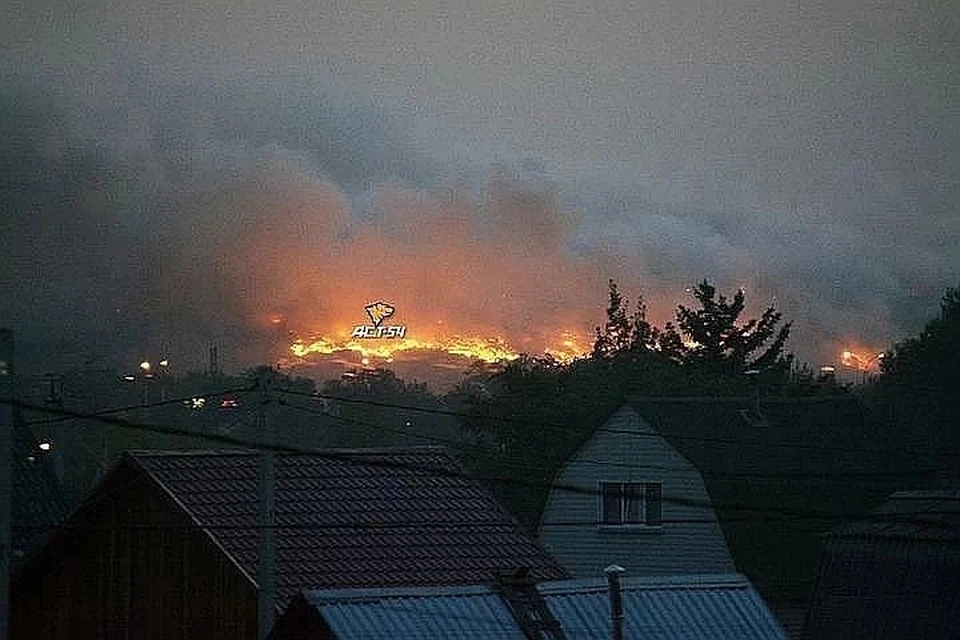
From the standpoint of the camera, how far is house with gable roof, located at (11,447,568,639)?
31359 mm

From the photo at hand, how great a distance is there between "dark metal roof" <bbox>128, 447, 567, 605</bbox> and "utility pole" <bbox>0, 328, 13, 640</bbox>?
11170 millimetres

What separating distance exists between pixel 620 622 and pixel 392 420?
79.8m

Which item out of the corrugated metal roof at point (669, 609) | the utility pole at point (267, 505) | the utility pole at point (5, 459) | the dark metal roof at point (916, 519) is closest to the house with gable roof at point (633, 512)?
the dark metal roof at point (916, 519)

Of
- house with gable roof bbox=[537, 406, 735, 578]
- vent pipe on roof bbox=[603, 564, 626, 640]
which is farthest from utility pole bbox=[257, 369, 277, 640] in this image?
house with gable roof bbox=[537, 406, 735, 578]

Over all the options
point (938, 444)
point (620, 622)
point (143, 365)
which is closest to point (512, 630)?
point (620, 622)

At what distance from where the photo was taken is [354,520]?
108 ft

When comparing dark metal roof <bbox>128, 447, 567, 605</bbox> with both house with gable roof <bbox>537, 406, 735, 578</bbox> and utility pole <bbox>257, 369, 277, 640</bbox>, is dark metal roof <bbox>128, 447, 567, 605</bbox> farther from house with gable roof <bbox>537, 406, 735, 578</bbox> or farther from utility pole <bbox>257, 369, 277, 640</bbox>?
house with gable roof <bbox>537, 406, 735, 578</bbox>

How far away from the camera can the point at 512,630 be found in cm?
2320

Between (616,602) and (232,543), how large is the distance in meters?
9.33

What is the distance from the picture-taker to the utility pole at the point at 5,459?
1836 centimetres

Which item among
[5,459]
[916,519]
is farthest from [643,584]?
[916,519]

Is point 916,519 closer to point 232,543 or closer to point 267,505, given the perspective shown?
point 232,543

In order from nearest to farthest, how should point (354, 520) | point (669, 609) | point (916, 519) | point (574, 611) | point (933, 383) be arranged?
point (574, 611) < point (669, 609) < point (354, 520) < point (916, 519) < point (933, 383)

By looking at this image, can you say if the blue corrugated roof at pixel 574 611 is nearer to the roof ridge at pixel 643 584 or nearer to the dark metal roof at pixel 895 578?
the roof ridge at pixel 643 584
